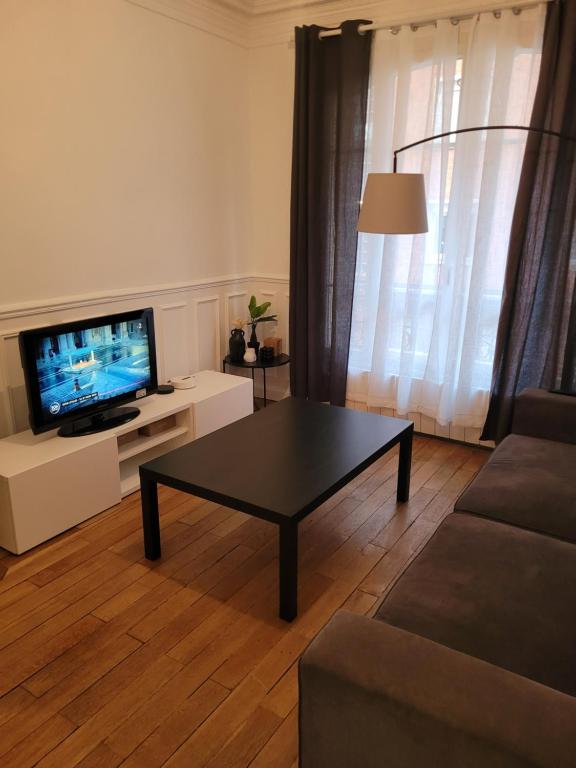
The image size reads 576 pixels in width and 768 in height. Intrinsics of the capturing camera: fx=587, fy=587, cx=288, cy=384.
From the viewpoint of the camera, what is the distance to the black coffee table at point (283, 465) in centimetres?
219

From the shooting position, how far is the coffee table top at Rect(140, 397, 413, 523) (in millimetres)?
2250

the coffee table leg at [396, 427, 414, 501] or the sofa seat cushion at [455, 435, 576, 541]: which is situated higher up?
the sofa seat cushion at [455, 435, 576, 541]

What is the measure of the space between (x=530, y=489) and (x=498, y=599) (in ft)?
2.37

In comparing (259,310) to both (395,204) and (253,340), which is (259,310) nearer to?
(253,340)

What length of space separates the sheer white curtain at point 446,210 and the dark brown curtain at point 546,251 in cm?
12

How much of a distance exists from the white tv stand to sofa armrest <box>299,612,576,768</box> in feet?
5.69

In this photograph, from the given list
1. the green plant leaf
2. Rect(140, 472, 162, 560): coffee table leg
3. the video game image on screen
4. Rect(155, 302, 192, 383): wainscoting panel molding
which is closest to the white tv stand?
the video game image on screen

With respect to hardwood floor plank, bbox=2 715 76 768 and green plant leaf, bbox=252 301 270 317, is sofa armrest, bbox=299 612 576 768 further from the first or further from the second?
green plant leaf, bbox=252 301 270 317

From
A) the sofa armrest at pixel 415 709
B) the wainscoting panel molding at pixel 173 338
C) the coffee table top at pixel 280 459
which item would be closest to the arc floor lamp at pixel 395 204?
the coffee table top at pixel 280 459

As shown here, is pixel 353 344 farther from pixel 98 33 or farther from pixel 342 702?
pixel 342 702

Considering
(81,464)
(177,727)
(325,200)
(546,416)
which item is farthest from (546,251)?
(177,727)

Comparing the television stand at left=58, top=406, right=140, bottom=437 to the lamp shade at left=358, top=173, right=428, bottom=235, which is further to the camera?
the television stand at left=58, top=406, right=140, bottom=437

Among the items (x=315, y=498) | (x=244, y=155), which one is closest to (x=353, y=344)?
(x=244, y=155)

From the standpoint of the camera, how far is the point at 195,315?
409cm
